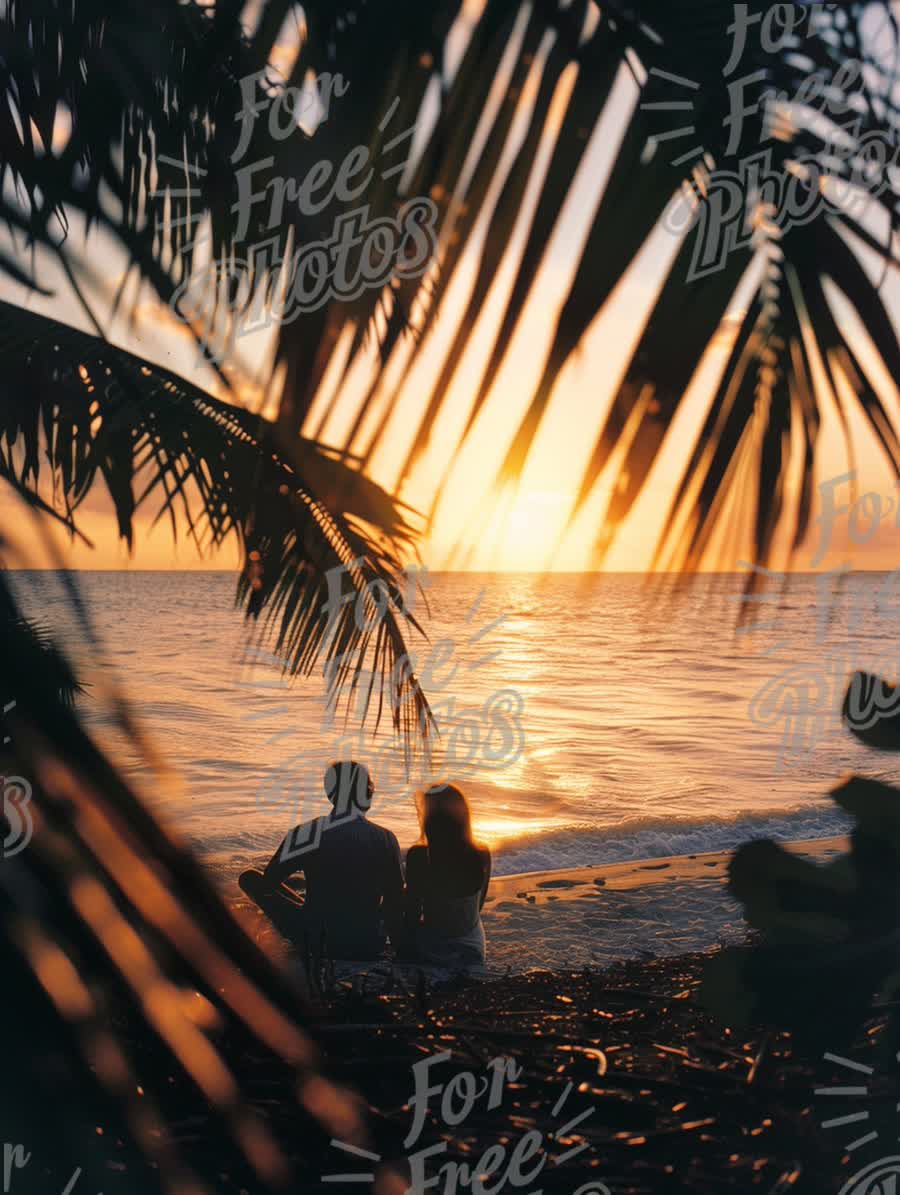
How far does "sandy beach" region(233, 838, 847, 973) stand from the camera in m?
5.70

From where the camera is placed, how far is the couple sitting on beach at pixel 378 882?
14.7 feet

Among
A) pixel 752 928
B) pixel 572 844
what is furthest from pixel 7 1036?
pixel 572 844

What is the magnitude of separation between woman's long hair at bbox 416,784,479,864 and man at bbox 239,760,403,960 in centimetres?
19

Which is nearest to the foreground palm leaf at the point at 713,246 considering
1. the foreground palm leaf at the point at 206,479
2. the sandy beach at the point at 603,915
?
the foreground palm leaf at the point at 206,479

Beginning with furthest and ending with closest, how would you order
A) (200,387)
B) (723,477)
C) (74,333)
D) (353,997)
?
(353,997)
(200,387)
(74,333)
(723,477)

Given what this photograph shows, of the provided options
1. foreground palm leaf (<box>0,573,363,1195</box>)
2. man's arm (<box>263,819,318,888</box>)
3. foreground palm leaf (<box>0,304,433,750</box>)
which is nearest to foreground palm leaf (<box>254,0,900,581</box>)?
foreground palm leaf (<box>0,573,363,1195</box>)

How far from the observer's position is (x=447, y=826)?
175 inches

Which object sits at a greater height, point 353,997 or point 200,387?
point 200,387

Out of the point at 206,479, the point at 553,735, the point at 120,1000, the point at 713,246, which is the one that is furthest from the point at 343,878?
the point at 553,735

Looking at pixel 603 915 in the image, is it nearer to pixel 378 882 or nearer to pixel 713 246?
pixel 378 882

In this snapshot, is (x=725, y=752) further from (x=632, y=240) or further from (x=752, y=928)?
(x=632, y=240)

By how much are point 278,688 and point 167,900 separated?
1855cm

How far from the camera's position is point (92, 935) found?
150 cm

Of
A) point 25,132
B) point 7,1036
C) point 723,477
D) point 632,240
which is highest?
point 25,132
